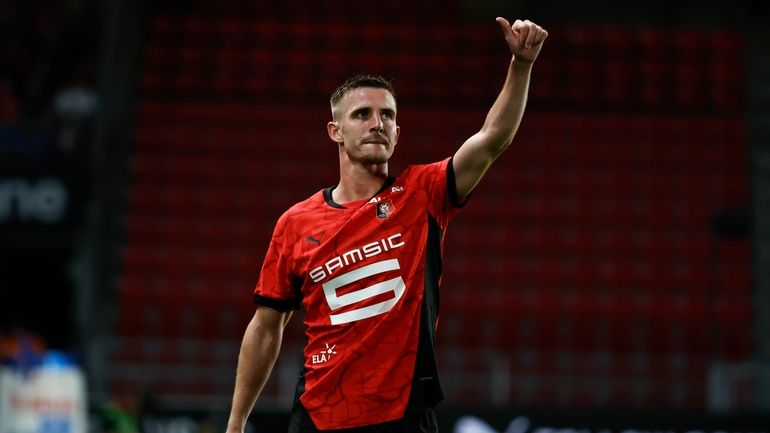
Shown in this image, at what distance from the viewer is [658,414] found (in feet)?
29.6

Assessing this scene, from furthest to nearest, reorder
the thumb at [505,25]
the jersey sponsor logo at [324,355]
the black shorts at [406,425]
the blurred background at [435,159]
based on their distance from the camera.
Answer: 1. the blurred background at [435,159]
2. the jersey sponsor logo at [324,355]
3. the black shorts at [406,425]
4. the thumb at [505,25]

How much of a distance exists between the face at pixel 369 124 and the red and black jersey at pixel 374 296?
4.8 inches

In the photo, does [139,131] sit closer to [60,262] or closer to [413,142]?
[60,262]

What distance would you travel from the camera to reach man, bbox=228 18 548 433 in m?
3.77

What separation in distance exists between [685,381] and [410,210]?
8.97m

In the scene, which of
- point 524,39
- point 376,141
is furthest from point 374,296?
point 524,39

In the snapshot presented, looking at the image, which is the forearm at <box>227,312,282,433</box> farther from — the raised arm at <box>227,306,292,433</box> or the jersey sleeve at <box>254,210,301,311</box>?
the jersey sleeve at <box>254,210,301,311</box>

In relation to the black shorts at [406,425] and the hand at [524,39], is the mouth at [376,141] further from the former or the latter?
the black shorts at [406,425]

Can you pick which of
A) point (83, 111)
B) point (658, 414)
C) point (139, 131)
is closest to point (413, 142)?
point (139, 131)

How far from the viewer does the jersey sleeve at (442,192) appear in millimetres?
3885

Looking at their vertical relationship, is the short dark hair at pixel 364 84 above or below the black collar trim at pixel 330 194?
above

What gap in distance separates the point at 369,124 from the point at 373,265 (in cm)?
47

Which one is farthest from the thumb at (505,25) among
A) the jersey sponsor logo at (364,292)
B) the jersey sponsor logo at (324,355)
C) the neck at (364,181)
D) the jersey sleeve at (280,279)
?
the jersey sponsor logo at (324,355)

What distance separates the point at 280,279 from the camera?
4.07 m
